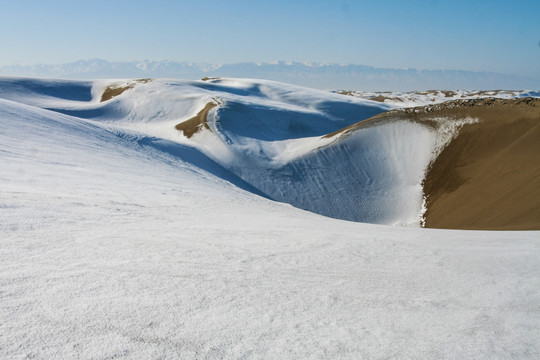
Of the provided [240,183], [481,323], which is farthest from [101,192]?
[240,183]

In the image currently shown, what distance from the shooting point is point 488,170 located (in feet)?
81.8

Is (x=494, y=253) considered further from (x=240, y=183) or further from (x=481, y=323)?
(x=240, y=183)

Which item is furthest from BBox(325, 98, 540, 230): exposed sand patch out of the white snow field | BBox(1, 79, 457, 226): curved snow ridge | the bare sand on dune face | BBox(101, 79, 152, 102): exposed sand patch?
BBox(101, 79, 152, 102): exposed sand patch

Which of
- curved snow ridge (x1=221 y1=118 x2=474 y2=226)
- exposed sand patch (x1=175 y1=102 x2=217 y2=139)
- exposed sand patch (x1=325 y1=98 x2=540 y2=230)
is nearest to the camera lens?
exposed sand patch (x1=325 y1=98 x2=540 y2=230)

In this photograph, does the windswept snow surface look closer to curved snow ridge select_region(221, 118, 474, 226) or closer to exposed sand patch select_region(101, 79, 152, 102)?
exposed sand patch select_region(101, 79, 152, 102)

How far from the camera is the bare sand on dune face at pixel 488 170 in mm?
18817

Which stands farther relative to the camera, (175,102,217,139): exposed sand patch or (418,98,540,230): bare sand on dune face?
(175,102,217,139): exposed sand patch

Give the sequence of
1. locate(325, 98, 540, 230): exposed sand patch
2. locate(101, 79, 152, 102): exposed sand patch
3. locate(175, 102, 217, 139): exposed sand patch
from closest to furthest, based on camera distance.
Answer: locate(325, 98, 540, 230): exposed sand patch
locate(175, 102, 217, 139): exposed sand patch
locate(101, 79, 152, 102): exposed sand patch

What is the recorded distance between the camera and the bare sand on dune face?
18817 mm

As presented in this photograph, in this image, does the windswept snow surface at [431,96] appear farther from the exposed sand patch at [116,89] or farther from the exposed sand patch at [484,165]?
the exposed sand patch at [484,165]

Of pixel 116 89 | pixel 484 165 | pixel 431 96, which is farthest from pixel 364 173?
pixel 431 96

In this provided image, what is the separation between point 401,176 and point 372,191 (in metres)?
2.62

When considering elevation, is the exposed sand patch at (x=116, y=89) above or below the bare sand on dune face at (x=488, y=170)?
above

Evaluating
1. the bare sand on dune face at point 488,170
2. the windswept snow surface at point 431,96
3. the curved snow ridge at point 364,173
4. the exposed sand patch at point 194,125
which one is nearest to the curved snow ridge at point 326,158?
the curved snow ridge at point 364,173
